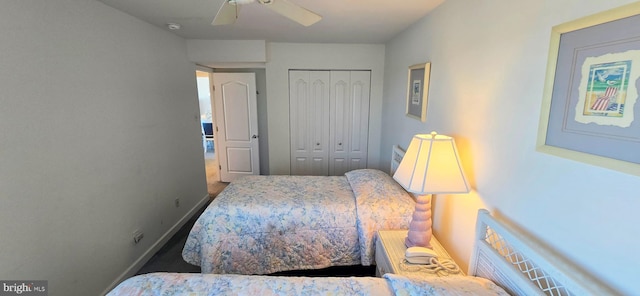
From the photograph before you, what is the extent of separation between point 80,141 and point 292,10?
5.36 ft

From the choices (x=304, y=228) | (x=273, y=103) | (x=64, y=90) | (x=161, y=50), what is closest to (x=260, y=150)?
(x=273, y=103)

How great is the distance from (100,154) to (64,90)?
1.64ft

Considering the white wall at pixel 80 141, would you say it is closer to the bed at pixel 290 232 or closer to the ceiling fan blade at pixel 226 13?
the bed at pixel 290 232

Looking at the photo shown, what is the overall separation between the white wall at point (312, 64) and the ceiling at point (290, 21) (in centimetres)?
26

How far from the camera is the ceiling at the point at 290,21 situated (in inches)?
77.8

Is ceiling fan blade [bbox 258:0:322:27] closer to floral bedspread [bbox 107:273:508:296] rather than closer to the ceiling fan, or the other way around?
the ceiling fan

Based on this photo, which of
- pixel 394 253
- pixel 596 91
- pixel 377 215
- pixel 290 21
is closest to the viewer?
pixel 596 91

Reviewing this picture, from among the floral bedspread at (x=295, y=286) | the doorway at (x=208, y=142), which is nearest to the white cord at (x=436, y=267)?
the floral bedspread at (x=295, y=286)

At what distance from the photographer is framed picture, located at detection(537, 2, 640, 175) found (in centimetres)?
75

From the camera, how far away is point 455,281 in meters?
1.24

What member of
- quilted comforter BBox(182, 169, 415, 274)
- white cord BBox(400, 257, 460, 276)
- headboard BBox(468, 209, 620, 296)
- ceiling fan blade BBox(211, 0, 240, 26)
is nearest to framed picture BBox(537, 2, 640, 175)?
headboard BBox(468, 209, 620, 296)

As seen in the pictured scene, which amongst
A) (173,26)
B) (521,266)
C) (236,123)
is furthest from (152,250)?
(521,266)

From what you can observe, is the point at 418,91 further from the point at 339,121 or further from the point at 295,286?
the point at 295,286

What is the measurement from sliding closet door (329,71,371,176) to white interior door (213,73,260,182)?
129 cm
